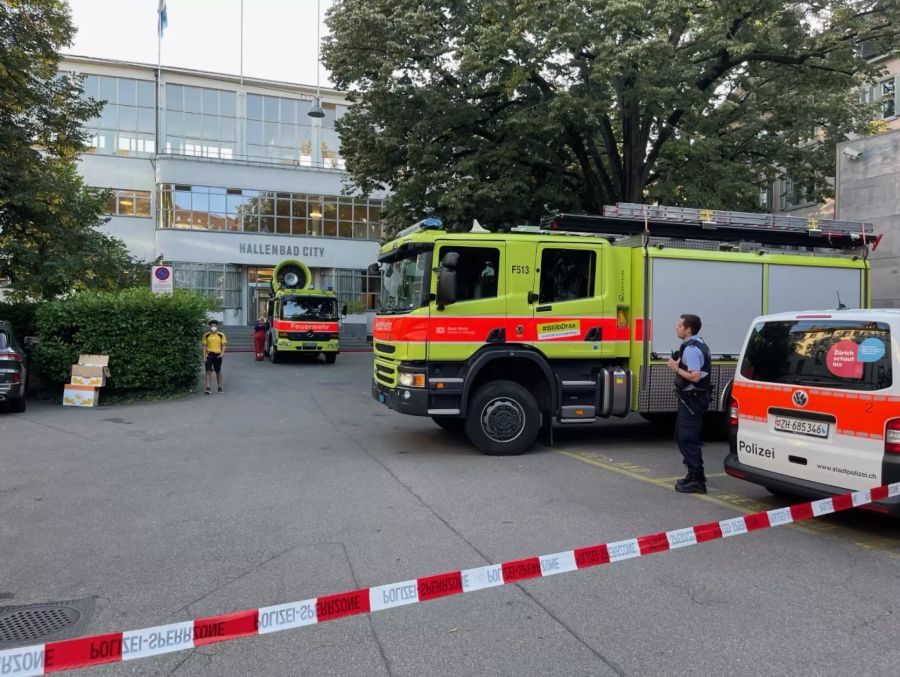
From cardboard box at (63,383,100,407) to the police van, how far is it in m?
12.3

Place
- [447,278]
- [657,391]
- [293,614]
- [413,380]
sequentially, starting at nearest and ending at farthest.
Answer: [293,614]
[447,278]
[413,380]
[657,391]

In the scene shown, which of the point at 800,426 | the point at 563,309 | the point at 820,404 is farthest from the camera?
the point at 563,309

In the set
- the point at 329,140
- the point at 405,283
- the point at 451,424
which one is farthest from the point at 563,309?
the point at 329,140

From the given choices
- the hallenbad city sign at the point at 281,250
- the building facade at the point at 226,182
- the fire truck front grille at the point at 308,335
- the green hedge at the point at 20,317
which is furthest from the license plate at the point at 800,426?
the hallenbad city sign at the point at 281,250

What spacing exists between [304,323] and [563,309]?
54.7 feet

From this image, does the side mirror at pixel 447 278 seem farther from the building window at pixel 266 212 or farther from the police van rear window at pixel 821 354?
the building window at pixel 266 212

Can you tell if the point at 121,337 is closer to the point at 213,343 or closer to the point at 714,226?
the point at 213,343

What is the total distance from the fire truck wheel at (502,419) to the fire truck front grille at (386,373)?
105cm

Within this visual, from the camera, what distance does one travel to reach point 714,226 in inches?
380

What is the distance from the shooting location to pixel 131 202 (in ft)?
125

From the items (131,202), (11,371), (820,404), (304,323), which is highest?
(131,202)

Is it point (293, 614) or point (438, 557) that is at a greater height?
point (293, 614)

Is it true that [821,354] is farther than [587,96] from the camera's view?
No

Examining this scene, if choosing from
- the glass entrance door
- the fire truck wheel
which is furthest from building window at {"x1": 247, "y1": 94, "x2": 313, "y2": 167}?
the fire truck wheel
